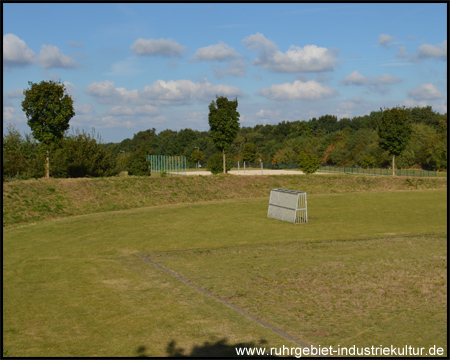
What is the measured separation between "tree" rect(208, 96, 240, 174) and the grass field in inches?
1190

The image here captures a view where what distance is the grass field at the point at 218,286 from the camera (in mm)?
11039

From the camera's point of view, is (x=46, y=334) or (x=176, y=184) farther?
(x=176, y=184)

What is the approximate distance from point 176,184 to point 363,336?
3646cm

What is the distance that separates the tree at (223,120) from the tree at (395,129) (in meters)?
19.9

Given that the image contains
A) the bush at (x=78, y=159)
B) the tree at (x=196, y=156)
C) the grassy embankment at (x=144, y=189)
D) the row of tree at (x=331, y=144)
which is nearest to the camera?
the grassy embankment at (x=144, y=189)

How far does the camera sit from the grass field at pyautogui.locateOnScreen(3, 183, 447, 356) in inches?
435

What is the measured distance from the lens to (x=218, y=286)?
15.6 m

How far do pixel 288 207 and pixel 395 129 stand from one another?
34388mm

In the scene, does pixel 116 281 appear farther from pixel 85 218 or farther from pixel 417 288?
pixel 85 218

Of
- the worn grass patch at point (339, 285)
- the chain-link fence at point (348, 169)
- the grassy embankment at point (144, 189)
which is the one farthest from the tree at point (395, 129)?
the worn grass patch at point (339, 285)

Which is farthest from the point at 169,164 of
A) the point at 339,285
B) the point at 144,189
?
the point at 339,285

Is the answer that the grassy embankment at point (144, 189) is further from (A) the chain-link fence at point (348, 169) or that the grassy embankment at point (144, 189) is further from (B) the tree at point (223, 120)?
(A) the chain-link fence at point (348, 169)

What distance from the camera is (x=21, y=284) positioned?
52.5ft

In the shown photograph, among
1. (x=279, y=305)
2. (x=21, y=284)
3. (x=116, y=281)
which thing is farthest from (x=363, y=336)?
(x=21, y=284)
